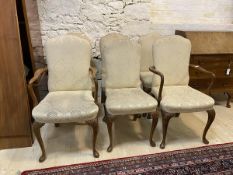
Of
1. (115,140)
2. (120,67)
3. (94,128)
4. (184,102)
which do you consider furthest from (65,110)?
(184,102)

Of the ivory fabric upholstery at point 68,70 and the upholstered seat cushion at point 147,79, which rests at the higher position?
the ivory fabric upholstery at point 68,70

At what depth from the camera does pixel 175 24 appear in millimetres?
3432

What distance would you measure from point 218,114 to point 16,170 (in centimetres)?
263

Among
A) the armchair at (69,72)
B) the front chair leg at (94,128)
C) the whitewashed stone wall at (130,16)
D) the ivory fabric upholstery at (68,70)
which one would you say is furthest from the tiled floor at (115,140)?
the whitewashed stone wall at (130,16)

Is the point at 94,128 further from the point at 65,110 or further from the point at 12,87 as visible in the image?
the point at 12,87

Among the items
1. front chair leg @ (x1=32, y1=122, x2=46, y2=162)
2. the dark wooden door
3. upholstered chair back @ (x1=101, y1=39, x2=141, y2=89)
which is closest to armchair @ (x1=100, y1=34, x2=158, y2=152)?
upholstered chair back @ (x1=101, y1=39, x2=141, y2=89)

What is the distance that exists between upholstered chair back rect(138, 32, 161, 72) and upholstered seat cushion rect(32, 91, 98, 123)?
44.1 inches

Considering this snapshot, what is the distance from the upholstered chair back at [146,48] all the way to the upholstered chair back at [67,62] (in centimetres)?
89

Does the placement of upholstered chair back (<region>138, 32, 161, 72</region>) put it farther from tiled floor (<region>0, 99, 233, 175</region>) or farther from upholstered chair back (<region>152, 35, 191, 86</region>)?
tiled floor (<region>0, 99, 233, 175</region>)

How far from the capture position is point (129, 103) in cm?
222

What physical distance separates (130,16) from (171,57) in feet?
3.34

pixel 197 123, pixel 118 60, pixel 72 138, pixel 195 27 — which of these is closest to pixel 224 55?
pixel 195 27

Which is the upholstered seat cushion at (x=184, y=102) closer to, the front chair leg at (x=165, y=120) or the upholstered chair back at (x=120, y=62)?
the front chair leg at (x=165, y=120)

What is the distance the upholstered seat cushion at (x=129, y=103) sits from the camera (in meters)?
2.19
